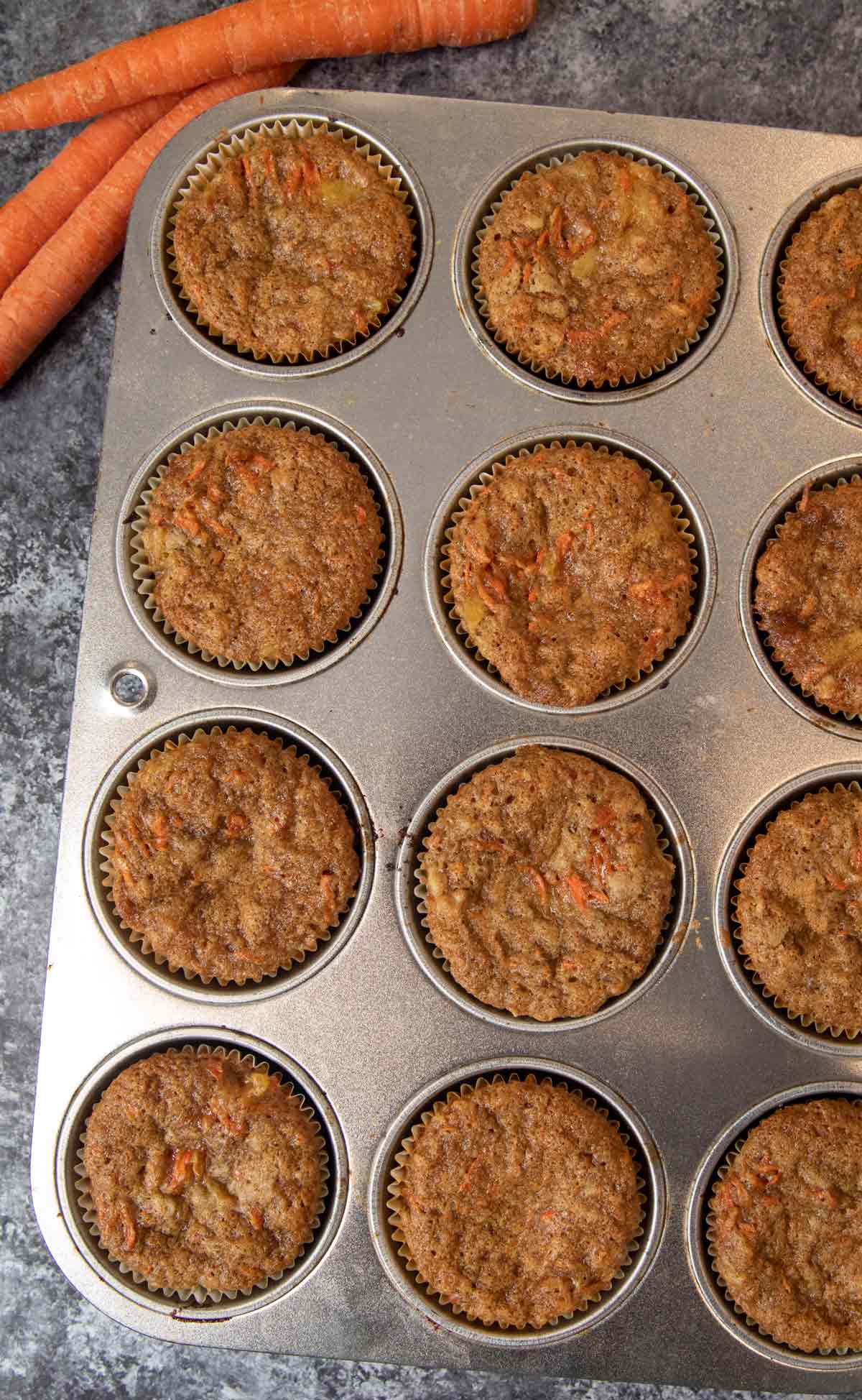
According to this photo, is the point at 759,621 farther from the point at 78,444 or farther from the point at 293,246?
the point at 78,444

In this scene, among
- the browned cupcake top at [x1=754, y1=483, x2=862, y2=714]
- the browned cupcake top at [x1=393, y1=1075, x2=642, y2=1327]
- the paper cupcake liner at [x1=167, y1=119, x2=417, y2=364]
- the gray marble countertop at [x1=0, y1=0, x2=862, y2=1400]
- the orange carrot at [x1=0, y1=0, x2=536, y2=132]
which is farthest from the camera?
the gray marble countertop at [x1=0, y1=0, x2=862, y2=1400]

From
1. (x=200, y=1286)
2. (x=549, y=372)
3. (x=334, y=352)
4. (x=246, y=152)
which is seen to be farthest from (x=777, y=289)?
(x=200, y=1286)

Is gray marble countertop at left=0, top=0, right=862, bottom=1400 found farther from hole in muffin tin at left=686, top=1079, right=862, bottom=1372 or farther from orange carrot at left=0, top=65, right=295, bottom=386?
hole in muffin tin at left=686, top=1079, right=862, bottom=1372

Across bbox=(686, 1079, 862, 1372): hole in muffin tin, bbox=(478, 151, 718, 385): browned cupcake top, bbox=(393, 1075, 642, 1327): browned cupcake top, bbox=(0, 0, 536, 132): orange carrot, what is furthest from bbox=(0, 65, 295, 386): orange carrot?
bbox=(686, 1079, 862, 1372): hole in muffin tin

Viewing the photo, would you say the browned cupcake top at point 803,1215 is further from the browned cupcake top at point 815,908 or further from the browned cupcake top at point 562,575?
the browned cupcake top at point 562,575

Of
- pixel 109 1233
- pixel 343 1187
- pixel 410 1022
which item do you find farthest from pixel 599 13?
pixel 109 1233

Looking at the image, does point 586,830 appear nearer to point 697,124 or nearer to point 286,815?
point 286,815
